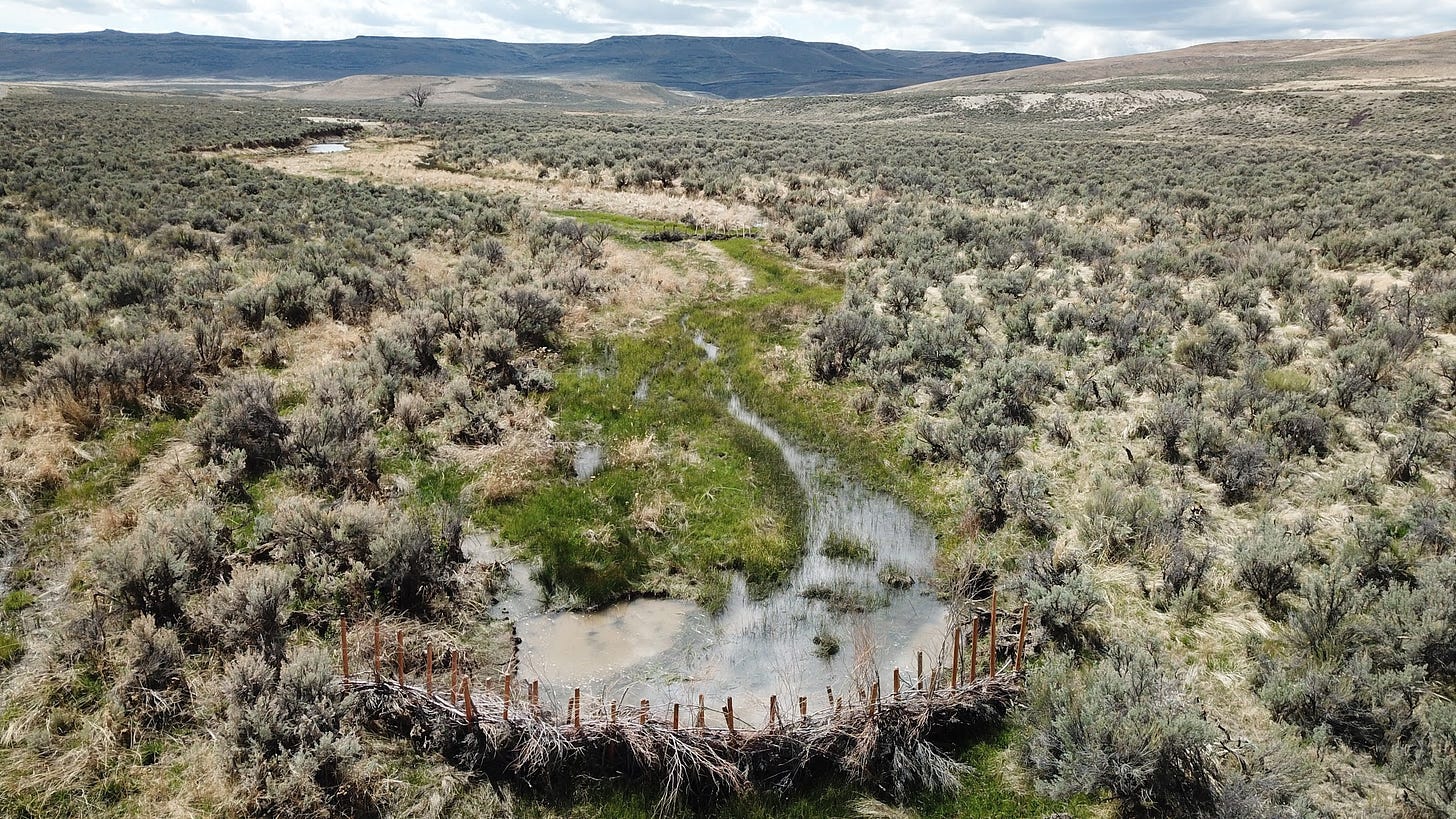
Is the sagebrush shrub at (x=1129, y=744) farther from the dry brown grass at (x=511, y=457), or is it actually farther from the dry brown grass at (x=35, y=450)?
the dry brown grass at (x=35, y=450)

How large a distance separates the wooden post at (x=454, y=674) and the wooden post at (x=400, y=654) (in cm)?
41

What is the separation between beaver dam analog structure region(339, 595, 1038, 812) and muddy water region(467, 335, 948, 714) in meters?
0.46

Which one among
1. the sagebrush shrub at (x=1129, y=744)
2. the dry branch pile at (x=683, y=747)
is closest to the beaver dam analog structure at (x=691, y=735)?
the dry branch pile at (x=683, y=747)

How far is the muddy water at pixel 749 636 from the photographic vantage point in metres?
6.84

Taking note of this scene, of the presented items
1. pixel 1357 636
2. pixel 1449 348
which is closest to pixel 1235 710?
pixel 1357 636

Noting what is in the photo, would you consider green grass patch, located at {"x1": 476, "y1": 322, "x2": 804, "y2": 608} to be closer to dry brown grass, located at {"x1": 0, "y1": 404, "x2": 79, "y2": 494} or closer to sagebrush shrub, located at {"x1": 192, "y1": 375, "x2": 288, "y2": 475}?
sagebrush shrub, located at {"x1": 192, "y1": 375, "x2": 288, "y2": 475}

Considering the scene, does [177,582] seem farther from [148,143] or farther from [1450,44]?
[1450,44]

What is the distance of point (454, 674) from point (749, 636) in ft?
9.36

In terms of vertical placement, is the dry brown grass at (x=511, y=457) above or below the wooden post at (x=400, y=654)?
above

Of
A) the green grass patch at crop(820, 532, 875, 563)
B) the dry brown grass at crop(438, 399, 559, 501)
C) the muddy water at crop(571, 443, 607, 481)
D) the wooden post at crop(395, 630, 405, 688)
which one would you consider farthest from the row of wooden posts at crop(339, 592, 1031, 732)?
the muddy water at crop(571, 443, 607, 481)

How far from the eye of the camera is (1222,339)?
42.5 ft

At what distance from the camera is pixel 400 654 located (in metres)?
6.30

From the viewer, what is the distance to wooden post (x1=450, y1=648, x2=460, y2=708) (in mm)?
6188

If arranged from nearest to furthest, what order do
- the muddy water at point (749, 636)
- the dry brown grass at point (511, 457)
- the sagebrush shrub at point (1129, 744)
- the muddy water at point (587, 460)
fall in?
the sagebrush shrub at point (1129, 744) → the muddy water at point (749, 636) → the dry brown grass at point (511, 457) → the muddy water at point (587, 460)
